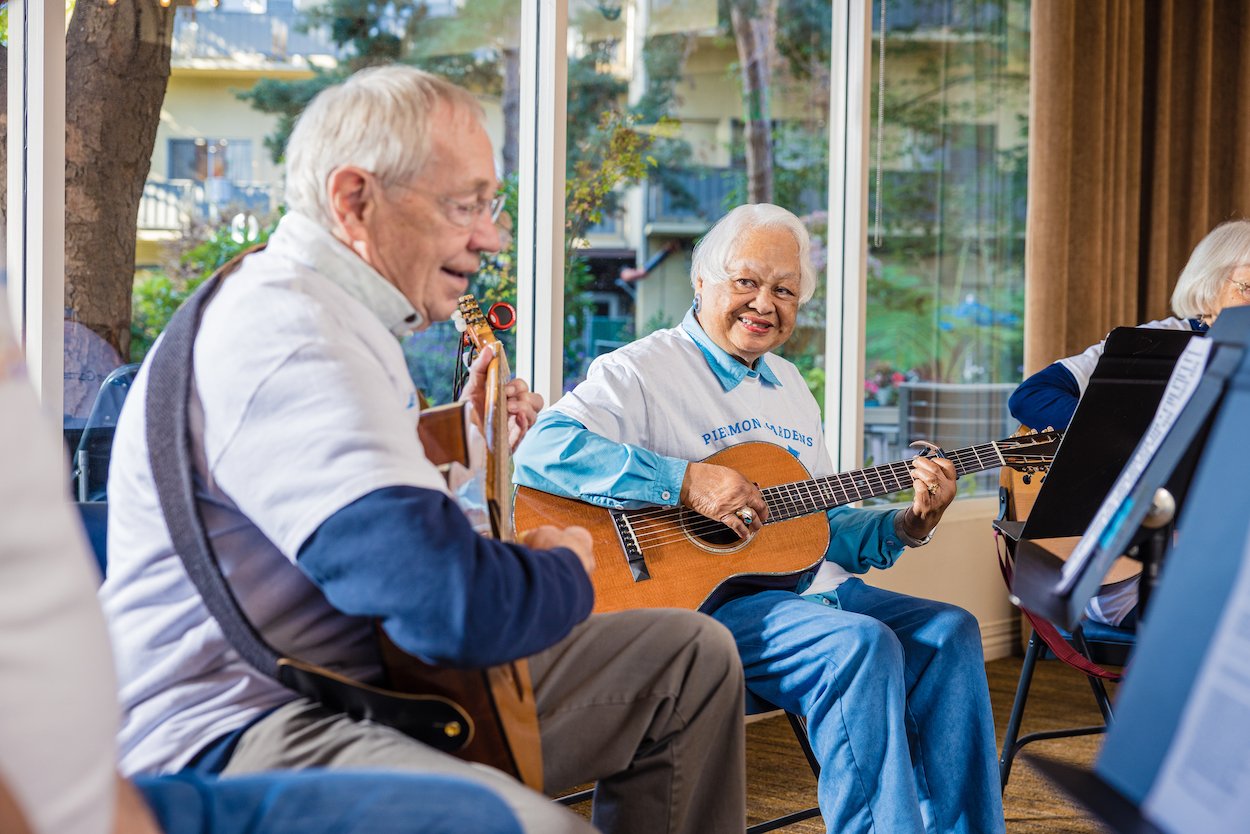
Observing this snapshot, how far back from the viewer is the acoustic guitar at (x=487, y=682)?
1186 millimetres

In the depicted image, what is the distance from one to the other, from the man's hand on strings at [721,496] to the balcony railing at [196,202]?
110 cm

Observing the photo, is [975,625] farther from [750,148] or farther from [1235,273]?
[750,148]

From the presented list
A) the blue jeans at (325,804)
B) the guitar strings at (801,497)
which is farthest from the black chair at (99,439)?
the blue jeans at (325,804)

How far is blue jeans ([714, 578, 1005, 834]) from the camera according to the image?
1.77 meters

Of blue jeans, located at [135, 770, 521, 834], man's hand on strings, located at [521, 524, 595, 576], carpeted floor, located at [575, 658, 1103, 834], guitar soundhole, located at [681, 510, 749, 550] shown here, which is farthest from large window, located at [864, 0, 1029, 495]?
blue jeans, located at [135, 770, 521, 834]

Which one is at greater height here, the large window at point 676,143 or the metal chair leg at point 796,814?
the large window at point 676,143

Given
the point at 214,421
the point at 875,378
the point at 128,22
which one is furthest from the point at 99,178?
the point at 875,378

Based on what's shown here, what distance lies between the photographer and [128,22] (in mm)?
2232

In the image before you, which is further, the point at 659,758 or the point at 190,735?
the point at 659,758

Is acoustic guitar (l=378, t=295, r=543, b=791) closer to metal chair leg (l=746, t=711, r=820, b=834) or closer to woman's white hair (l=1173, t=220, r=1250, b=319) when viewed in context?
metal chair leg (l=746, t=711, r=820, b=834)

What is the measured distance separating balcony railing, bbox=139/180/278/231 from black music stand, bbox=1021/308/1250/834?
6.35ft

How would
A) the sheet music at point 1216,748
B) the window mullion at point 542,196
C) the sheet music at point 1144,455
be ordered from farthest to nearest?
1. the window mullion at point 542,196
2. the sheet music at point 1144,455
3. the sheet music at point 1216,748

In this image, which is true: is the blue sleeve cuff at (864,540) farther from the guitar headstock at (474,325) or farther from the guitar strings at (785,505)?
the guitar headstock at (474,325)

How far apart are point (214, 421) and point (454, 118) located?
417mm
